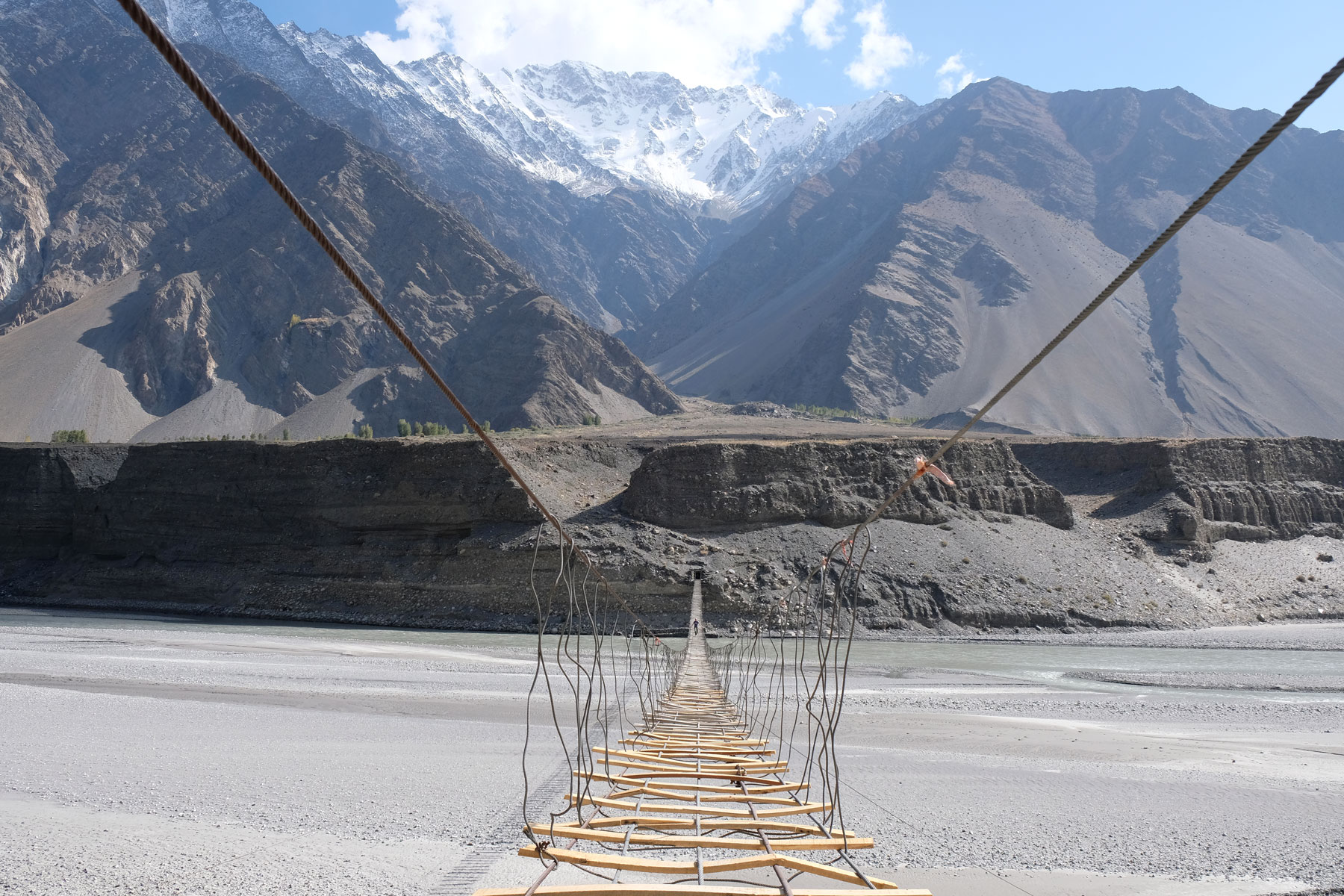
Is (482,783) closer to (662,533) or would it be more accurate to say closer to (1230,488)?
(662,533)

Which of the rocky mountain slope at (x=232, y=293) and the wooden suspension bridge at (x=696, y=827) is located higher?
the rocky mountain slope at (x=232, y=293)

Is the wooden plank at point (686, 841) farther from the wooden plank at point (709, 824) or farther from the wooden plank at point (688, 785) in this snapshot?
the wooden plank at point (688, 785)

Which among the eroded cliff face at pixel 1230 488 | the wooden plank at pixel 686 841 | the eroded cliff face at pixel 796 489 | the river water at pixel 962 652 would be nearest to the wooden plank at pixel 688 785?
the wooden plank at pixel 686 841

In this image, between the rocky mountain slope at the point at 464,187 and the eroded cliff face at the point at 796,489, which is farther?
the rocky mountain slope at the point at 464,187

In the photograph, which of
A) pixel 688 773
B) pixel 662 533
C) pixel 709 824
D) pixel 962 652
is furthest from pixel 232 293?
pixel 709 824

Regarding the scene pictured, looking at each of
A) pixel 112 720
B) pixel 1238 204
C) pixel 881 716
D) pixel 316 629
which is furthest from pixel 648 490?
pixel 1238 204

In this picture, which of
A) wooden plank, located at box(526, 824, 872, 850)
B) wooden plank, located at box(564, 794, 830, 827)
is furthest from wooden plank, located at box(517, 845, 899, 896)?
wooden plank, located at box(564, 794, 830, 827)

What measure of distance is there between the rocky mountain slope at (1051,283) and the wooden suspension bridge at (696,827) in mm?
82518

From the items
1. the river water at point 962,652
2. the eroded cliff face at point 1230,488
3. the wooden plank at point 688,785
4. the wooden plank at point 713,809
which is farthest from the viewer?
the eroded cliff face at point 1230,488

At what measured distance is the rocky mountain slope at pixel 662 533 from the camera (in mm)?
29672

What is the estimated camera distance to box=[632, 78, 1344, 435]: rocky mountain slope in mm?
95000

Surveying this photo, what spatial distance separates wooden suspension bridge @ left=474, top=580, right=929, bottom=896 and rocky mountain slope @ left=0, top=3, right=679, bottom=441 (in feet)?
227

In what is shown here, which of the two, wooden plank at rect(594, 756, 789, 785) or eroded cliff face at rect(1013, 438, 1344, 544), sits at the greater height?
eroded cliff face at rect(1013, 438, 1344, 544)

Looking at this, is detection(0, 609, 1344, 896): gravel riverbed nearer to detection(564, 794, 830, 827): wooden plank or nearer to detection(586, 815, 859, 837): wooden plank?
detection(564, 794, 830, 827): wooden plank
